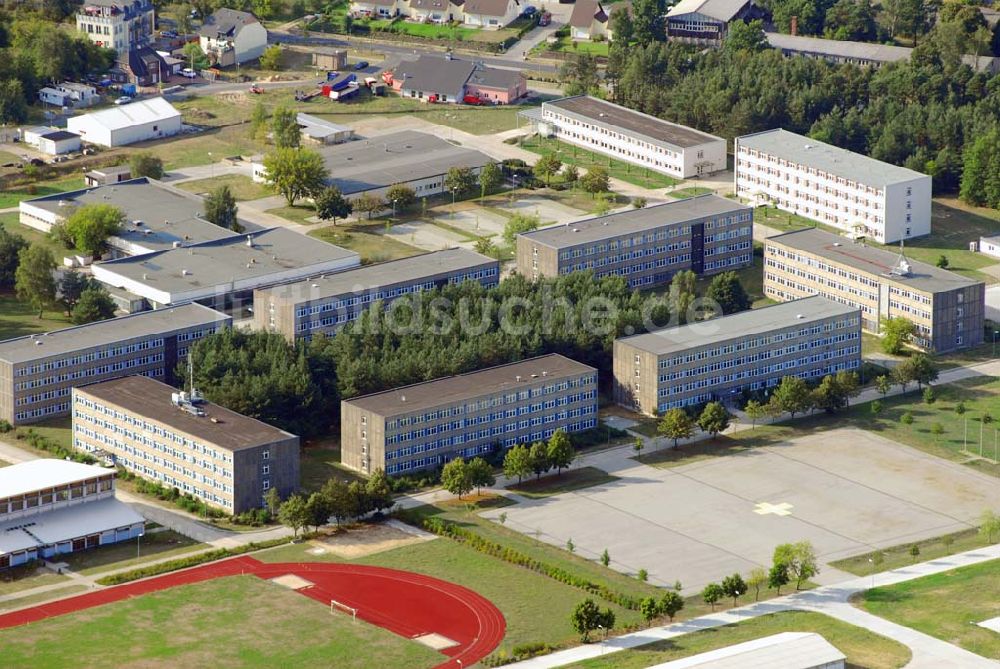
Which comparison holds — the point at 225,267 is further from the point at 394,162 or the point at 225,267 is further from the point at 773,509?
the point at 773,509

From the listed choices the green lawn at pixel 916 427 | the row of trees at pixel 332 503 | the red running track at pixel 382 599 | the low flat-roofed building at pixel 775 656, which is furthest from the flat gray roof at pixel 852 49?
the low flat-roofed building at pixel 775 656

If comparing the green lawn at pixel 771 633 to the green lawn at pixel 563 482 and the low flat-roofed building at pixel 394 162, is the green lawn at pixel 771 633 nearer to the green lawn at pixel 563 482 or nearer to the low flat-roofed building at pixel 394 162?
the green lawn at pixel 563 482

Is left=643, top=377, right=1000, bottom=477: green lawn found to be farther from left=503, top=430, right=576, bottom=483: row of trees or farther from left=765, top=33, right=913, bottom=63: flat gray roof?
left=765, top=33, right=913, bottom=63: flat gray roof

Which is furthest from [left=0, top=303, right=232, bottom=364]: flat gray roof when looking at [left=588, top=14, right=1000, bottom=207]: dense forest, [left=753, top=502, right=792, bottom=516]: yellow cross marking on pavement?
[left=588, top=14, right=1000, bottom=207]: dense forest

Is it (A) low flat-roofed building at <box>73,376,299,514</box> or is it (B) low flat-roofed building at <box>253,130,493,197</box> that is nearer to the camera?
(A) low flat-roofed building at <box>73,376,299,514</box>

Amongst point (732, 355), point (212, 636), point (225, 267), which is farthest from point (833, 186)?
point (212, 636)
